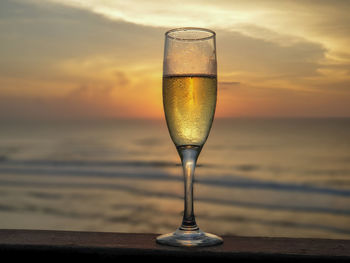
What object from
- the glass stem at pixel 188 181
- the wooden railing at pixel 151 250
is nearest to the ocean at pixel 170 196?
the glass stem at pixel 188 181

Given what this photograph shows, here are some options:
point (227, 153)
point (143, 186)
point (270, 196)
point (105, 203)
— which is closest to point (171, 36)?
point (105, 203)

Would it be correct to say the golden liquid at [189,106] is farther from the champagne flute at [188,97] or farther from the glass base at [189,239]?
the glass base at [189,239]

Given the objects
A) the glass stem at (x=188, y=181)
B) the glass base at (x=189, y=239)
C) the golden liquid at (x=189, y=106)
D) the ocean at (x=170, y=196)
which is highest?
the golden liquid at (x=189, y=106)

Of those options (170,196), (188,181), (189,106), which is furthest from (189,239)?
(170,196)

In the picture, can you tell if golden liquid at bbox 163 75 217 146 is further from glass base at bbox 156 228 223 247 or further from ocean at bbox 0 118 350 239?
ocean at bbox 0 118 350 239

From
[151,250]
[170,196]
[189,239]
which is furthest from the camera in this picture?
[170,196]

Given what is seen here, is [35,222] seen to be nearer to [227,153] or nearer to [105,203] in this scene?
[105,203]

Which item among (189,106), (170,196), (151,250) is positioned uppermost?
(189,106)

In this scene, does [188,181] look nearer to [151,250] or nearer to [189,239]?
[189,239]
